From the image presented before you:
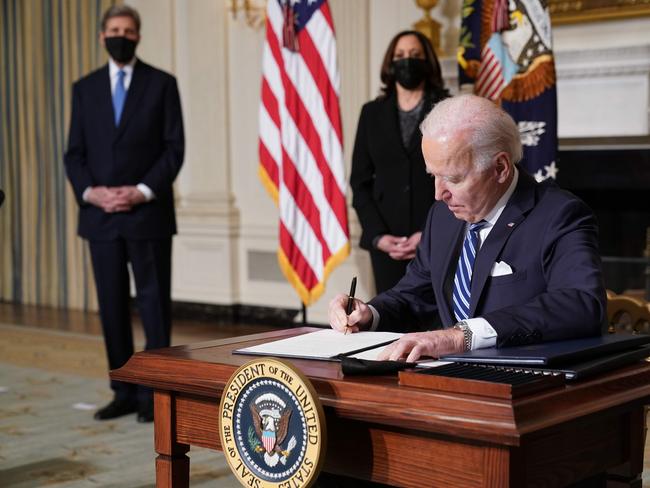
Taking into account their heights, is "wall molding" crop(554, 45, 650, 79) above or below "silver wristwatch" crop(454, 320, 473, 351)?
above

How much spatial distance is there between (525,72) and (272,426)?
359 centimetres

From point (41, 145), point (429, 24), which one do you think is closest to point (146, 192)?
point (429, 24)

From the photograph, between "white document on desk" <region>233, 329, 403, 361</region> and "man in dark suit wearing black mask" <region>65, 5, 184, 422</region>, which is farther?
"man in dark suit wearing black mask" <region>65, 5, 184, 422</region>

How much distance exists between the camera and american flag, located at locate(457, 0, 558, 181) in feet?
16.1

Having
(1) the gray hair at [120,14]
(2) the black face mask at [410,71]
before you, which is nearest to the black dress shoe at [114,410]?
(1) the gray hair at [120,14]

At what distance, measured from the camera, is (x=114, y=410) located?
4898mm

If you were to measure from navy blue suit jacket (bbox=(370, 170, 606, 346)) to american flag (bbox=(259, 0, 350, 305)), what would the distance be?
263 cm

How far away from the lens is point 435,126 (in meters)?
2.26

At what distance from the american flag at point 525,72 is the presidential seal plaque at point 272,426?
336cm

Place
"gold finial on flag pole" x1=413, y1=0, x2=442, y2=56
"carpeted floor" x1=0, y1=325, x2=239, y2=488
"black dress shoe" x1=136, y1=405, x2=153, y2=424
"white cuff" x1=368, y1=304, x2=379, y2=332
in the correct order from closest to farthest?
"white cuff" x1=368, y1=304, x2=379, y2=332 < "carpeted floor" x1=0, y1=325, x2=239, y2=488 < "black dress shoe" x1=136, y1=405, x2=153, y2=424 < "gold finial on flag pole" x1=413, y1=0, x2=442, y2=56

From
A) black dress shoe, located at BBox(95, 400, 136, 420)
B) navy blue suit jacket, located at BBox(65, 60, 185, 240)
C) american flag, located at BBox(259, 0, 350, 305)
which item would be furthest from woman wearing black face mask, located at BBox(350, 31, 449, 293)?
black dress shoe, located at BBox(95, 400, 136, 420)

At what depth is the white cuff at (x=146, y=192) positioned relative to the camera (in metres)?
4.89

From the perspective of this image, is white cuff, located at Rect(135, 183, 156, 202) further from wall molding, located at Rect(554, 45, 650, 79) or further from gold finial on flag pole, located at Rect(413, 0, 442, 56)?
wall molding, located at Rect(554, 45, 650, 79)

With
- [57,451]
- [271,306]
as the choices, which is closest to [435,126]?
[57,451]
